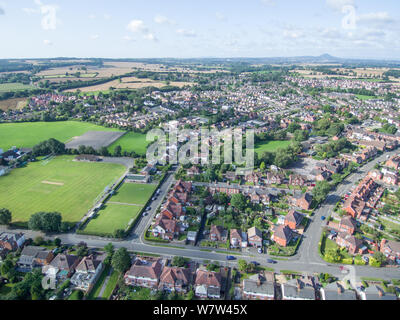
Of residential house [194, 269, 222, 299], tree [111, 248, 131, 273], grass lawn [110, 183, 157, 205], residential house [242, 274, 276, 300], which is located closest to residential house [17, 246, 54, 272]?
tree [111, 248, 131, 273]

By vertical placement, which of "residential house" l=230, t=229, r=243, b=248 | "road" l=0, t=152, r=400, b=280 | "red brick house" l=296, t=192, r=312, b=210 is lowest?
"road" l=0, t=152, r=400, b=280

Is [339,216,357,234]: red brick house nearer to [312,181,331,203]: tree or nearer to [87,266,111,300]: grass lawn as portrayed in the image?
[312,181,331,203]: tree

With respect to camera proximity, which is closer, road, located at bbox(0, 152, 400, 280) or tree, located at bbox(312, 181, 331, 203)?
road, located at bbox(0, 152, 400, 280)

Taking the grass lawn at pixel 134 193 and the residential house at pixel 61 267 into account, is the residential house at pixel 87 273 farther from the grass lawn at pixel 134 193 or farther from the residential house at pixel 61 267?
the grass lawn at pixel 134 193

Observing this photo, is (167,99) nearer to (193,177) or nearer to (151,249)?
(193,177)

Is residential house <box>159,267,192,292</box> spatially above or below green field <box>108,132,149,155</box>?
below

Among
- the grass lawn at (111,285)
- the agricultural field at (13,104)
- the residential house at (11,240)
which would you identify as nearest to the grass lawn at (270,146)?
the grass lawn at (111,285)
